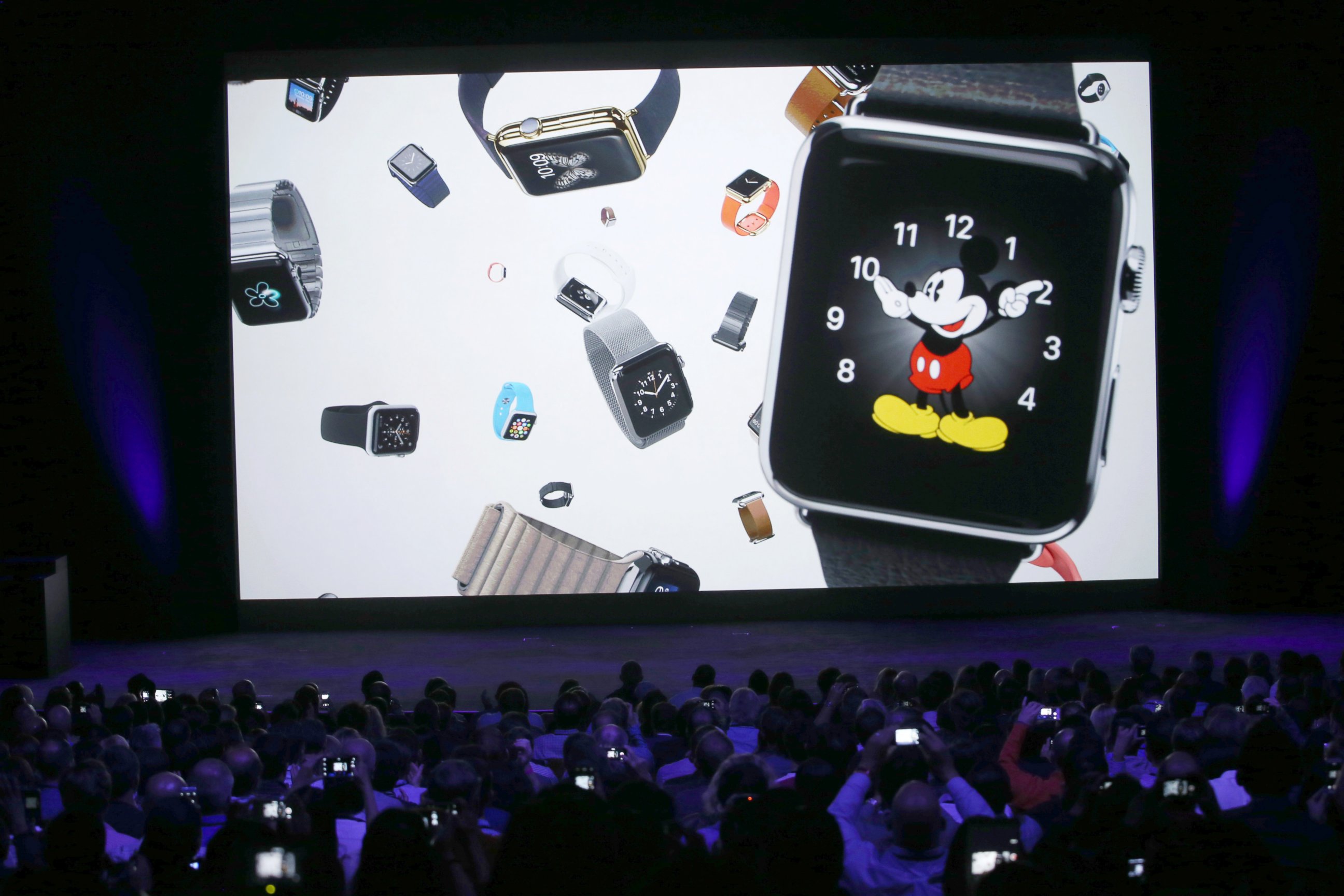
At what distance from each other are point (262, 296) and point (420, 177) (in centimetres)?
119

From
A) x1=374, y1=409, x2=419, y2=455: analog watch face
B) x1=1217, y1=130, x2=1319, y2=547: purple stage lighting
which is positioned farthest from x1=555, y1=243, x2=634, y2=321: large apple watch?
x1=1217, y1=130, x2=1319, y2=547: purple stage lighting

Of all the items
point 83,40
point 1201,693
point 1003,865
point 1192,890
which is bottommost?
point 1201,693

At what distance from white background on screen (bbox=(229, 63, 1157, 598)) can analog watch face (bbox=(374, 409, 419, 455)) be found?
0.07m

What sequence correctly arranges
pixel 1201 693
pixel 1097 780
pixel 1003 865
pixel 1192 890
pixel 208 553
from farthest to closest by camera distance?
pixel 208 553, pixel 1201 693, pixel 1097 780, pixel 1192 890, pixel 1003 865

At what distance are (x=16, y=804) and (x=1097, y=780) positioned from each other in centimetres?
252

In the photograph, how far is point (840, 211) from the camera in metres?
6.55

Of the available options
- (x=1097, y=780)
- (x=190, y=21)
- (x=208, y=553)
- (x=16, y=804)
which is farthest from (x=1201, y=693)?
(x=190, y=21)

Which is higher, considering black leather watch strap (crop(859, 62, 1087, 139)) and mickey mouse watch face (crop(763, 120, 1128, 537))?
black leather watch strap (crop(859, 62, 1087, 139))

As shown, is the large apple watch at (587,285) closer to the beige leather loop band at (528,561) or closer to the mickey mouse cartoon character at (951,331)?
the beige leather loop band at (528,561)

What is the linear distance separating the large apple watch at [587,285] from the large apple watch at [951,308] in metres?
0.94

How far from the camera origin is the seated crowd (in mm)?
1823

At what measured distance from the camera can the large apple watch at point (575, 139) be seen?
21.5ft

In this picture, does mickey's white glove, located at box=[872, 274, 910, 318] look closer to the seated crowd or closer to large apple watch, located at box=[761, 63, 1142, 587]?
large apple watch, located at box=[761, 63, 1142, 587]

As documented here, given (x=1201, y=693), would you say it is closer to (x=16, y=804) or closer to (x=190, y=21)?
(x=16, y=804)
